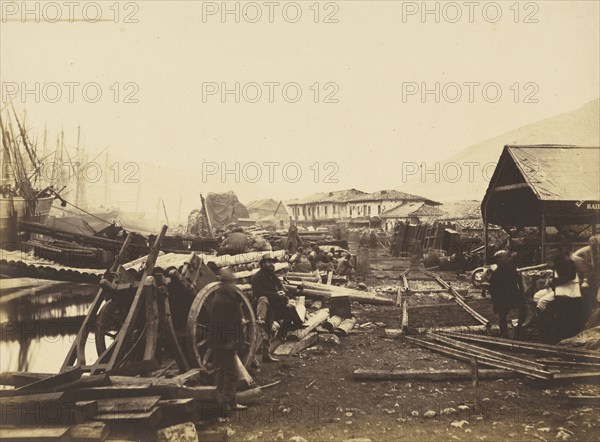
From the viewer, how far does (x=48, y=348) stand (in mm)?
9898

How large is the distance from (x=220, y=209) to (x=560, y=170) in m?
25.5

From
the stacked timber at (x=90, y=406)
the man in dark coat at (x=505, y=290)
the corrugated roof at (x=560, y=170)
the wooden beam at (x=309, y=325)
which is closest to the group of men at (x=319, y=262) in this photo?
the wooden beam at (x=309, y=325)

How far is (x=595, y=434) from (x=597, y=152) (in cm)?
966

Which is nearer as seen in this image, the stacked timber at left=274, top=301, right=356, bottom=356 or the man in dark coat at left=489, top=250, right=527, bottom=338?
the stacked timber at left=274, top=301, right=356, bottom=356

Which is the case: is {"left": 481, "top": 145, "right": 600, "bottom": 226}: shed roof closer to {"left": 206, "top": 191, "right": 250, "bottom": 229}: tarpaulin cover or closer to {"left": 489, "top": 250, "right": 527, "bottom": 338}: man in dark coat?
{"left": 489, "top": 250, "right": 527, "bottom": 338}: man in dark coat

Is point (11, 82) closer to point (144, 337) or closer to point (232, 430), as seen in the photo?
point (144, 337)

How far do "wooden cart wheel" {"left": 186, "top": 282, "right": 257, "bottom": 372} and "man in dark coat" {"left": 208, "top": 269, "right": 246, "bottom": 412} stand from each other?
99mm

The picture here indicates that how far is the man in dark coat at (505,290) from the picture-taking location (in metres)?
8.33

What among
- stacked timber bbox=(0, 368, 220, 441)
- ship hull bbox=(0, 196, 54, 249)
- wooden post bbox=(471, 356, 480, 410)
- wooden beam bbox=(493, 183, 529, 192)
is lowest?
wooden post bbox=(471, 356, 480, 410)

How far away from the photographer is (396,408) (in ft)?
17.6

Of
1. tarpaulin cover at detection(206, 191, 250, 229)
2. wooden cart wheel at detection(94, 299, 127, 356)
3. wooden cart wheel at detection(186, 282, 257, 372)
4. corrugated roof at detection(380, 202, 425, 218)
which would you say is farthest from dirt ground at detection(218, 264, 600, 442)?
corrugated roof at detection(380, 202, 425, 218)

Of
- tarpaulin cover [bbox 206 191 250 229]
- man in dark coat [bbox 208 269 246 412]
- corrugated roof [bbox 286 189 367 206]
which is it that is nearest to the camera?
man in dark coat [bbox 208 269 246 412]

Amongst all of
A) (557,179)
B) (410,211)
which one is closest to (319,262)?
(557,179)

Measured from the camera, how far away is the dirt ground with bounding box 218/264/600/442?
4.71 meters
